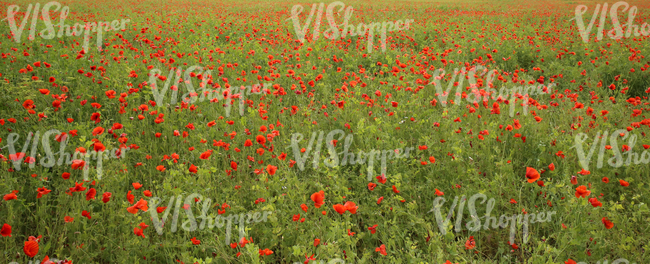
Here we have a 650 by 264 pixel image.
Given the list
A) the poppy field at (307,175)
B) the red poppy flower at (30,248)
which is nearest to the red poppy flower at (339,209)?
the poppy field at (307,175)

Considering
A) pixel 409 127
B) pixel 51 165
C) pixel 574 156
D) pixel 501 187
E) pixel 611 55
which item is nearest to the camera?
pixel 501 187

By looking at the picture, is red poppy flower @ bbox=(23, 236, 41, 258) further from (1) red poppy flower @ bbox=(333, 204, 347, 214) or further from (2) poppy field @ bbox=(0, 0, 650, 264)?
(1) red poppy flower @ bbox=(333, 204, 347, 214)

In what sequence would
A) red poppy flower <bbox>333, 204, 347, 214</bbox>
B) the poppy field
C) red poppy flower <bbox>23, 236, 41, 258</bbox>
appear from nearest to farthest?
red poppy flower <bbox>23, 236, 41, 258</bbox>, red poppy flower <bbox>333, 204, 347, 214</bbox>, the poppy field

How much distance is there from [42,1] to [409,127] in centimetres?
2192

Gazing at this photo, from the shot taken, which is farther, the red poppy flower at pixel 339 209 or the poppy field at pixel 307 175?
the poppy field at pixel 307 175

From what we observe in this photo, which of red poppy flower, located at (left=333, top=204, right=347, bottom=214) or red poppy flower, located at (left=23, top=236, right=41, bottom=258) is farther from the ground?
red poppy flower, located at (left=333, top=204, right=347, bottom=214)

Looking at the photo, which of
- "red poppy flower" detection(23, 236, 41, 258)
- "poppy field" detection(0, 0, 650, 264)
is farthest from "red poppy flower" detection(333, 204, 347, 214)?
"red poppy flower" detection(23, 236, 41, 258)

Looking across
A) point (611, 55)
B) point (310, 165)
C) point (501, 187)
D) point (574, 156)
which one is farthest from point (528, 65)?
point (310, 165)

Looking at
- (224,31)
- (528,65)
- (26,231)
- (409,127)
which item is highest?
(224,31)

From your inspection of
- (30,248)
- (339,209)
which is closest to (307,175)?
(339,209)

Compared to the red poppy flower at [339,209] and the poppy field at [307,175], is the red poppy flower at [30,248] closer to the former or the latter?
the poppy field at [307,175]

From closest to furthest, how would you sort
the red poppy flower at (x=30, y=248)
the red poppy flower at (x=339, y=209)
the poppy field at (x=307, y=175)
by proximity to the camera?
the red poppy flower at (x=30, y=248) → the red poppy flower at (x=339, y=209) → the poppy field at (x=307, y=175)

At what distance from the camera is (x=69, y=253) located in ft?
7.14

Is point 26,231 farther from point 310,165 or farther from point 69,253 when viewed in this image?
point 310,165
